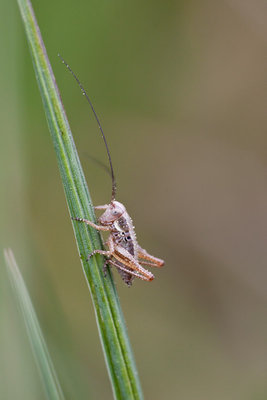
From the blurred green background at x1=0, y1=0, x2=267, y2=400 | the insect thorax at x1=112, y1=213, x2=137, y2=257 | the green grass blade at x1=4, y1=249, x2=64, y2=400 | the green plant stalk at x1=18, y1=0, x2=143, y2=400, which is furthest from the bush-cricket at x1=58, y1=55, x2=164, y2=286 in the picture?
the green grass blade at x1=4, y1=249, x2=64, y2=400

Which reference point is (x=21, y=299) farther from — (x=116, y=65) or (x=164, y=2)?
(x=164, y=2)

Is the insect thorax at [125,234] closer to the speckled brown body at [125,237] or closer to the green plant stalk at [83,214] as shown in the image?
the speckled brown body at [125,237]

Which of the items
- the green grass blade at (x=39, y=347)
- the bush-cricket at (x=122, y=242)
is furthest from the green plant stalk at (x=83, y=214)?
the bush-cricket at (x=122, y=242)

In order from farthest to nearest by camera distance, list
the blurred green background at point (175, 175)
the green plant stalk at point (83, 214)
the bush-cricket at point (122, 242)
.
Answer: the blurred green background at point (175, 175), the bush-cricket at point (122, 242), the green plant stalk at point (83, 214)

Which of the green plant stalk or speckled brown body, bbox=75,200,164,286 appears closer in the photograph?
the green plant stalk

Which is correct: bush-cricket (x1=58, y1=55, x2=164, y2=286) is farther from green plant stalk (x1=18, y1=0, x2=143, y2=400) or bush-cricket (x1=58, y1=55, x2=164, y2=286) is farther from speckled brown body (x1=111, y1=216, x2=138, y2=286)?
green plant stalk (x1=18, y1=0, x2=143, y2=400)

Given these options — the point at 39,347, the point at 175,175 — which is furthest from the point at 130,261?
the point at 175,175
